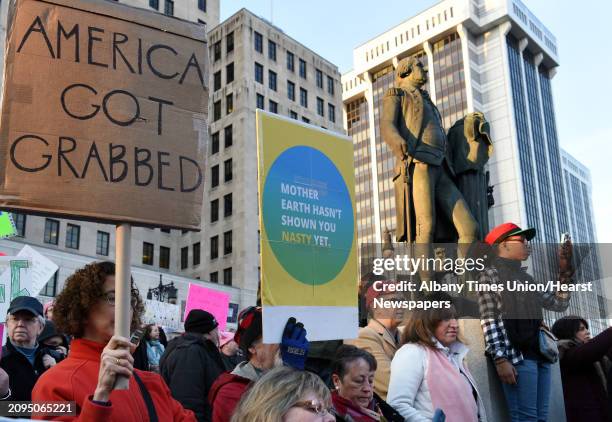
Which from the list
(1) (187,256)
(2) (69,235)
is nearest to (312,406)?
(2) (69,235)

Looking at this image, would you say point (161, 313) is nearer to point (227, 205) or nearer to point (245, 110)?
point (227, 205)

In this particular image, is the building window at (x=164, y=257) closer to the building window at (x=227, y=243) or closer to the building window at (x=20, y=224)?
the building window at (x=227, y=243)

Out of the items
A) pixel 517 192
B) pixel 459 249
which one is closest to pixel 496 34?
pixel 517 192

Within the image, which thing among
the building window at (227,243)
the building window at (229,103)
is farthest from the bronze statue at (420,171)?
the building window at (229,103)

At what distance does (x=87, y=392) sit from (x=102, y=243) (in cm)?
4204

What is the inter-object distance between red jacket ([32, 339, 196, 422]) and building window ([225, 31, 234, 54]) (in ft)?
167

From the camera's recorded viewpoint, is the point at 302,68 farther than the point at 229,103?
Yes

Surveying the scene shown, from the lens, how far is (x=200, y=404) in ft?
14.8

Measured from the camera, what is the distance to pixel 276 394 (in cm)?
243

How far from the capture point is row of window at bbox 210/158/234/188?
49050 millimetres

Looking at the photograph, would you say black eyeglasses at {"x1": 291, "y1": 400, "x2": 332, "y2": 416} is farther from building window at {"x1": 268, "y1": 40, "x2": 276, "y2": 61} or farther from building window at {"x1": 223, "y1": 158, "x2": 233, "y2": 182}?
building window at {"x1": 268, "y1": 40, "x2": 276, "y2": 61}

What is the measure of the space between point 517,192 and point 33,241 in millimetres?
75415

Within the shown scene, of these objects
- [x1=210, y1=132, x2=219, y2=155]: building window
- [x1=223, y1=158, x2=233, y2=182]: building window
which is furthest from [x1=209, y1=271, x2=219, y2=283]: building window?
[x1=210, y1=132, x2=219, y2=155]: building window

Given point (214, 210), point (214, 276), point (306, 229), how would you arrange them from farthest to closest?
1. point (214, 210)
2. point (214, 276)
3. point (306, 229)
